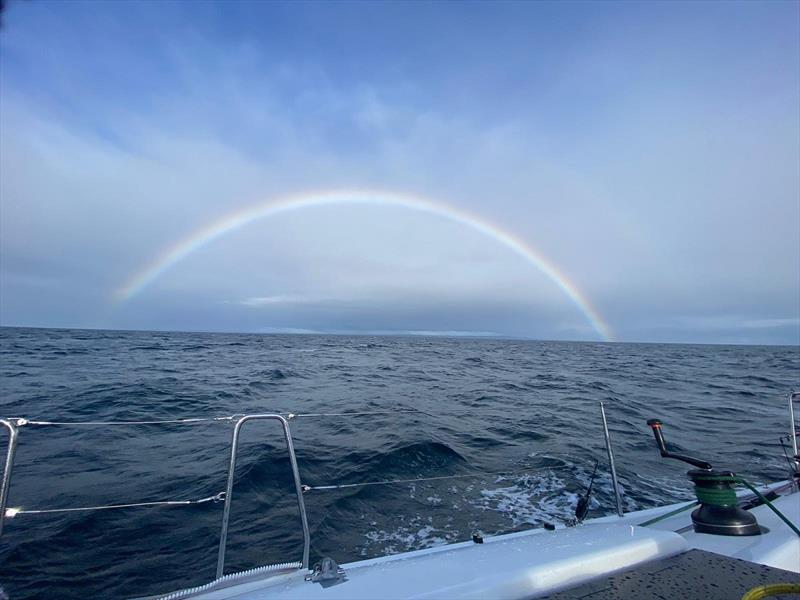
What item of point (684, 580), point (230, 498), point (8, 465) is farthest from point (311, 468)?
point (684, 580)

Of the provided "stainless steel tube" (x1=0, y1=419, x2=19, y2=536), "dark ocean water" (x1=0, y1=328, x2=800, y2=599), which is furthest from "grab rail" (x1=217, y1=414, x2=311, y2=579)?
"dark ocean water" (x1=0, y1=328, x2=800, y2=599)

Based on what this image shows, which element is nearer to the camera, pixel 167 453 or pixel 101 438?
pixel 167 453

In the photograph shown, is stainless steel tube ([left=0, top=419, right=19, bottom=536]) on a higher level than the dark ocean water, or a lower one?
higher

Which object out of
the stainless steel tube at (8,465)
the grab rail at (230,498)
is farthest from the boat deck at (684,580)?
the stainless steel tube at (8,465)

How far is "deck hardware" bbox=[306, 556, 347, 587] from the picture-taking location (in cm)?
162

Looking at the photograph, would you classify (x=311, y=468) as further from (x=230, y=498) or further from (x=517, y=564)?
(x=517, y=564)

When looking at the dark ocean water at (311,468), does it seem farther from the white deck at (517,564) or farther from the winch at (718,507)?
the white deck at (517,564)

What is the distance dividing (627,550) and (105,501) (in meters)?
5.38

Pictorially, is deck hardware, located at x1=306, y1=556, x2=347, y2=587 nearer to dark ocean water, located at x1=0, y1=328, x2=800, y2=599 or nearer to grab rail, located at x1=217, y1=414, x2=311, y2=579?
grab rail, located at x1=217, y1=414, x2=311, y2=579

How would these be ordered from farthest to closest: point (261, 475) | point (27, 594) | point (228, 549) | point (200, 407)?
1. point (200, 407)
2. point (261, 475)
3. point (228, 549)
4. point (27, 594)

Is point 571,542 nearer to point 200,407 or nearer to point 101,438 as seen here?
point 101,438

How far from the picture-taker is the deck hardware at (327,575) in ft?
5.32

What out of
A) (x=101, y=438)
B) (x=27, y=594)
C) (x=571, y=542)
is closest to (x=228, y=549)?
(x=27, y=594)

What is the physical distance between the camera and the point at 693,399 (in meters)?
13.5
